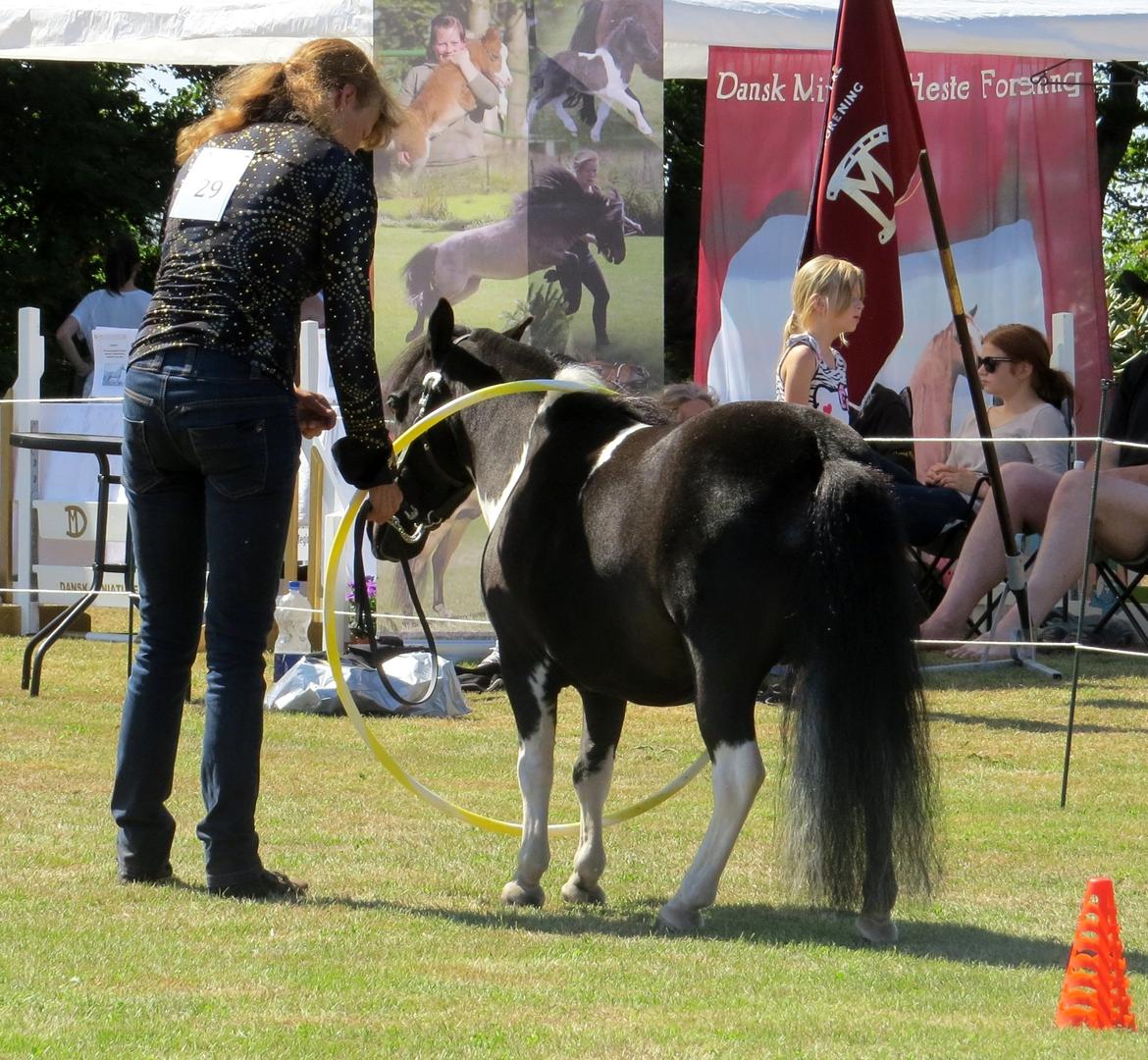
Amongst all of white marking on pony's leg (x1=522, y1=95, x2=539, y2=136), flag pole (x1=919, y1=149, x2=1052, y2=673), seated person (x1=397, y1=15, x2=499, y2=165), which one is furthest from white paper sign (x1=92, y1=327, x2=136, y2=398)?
flag pole (x1=919, y1=149, x2=1052, y2=673)

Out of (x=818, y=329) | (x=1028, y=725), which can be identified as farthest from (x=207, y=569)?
(x=1028, y=725)

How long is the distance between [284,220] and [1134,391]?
5112 millimetres

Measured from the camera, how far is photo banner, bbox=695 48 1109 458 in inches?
484

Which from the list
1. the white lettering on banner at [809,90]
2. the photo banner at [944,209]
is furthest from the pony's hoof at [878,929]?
the white lettering on banner at [809,90]

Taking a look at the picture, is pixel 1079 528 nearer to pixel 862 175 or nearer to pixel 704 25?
pixel 862 175

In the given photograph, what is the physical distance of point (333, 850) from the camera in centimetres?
542

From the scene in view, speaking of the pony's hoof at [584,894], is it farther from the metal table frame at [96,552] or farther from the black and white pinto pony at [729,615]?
the metal table frame at [96,552]

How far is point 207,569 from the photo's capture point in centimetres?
475

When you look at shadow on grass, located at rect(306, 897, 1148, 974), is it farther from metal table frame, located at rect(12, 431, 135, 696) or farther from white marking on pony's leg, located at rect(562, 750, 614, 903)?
metal table frame, located at rect(12, 431, 135, 696)

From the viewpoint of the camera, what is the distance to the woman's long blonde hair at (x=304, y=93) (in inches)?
184

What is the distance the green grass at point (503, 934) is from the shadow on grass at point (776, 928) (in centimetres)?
1

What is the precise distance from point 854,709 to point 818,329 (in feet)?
10.5

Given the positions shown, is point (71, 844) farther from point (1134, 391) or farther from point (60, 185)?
point (60, 185)

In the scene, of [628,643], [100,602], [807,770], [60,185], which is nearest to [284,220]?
[628,643]
